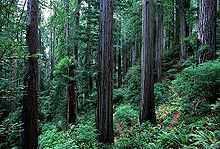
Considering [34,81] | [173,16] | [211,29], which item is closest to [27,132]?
[34,81]

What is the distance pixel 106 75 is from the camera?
36.7 feet

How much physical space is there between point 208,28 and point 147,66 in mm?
3107

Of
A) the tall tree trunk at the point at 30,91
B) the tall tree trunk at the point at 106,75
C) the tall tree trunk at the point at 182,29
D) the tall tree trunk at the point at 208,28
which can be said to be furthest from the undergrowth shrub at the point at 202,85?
the tall tree trunk at the point at 182,29

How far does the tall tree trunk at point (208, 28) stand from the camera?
9.87 metres

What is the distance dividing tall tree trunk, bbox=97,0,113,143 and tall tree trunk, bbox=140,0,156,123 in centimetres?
168

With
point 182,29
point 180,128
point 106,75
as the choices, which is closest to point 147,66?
point 106,75

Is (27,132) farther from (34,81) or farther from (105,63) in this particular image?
(105,63)

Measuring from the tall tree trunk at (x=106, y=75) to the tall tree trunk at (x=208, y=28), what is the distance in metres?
3.07

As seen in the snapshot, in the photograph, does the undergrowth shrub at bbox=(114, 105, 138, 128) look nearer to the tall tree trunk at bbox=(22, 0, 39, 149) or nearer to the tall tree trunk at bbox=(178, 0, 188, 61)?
the tall tree trunk at bbox=(22, 0, 39, 149)

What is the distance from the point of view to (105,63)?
11.1m

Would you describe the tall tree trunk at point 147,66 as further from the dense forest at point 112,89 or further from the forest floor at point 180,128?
the forest floor at point 180,128

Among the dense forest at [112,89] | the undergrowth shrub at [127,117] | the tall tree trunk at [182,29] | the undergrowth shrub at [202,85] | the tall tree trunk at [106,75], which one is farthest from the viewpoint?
the tall tree trunk at [182,29]

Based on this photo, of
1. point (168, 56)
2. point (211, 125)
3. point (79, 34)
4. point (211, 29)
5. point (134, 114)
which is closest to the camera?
point (211, 125)

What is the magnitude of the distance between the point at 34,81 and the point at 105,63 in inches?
97.0
